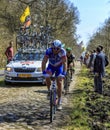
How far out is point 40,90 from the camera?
15.7 m

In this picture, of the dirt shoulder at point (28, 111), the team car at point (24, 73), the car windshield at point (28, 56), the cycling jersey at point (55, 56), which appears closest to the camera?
the dirt shoulder at point (28, 111)

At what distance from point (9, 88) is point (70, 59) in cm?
295

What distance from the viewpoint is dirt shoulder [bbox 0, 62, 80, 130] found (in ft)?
29.3

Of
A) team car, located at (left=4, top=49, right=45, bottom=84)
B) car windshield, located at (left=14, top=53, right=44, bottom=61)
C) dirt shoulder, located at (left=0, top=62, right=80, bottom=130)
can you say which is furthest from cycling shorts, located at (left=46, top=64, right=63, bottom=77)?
car windshield, located at (left=14, top=53, right=44, bottom=61)

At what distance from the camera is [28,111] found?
35.1 feet

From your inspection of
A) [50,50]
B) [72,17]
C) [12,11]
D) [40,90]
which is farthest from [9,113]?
[72,17]

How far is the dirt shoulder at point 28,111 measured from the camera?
29.3 feet

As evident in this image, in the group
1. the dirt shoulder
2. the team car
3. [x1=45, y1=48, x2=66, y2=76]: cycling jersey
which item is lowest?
the dirt shoulder

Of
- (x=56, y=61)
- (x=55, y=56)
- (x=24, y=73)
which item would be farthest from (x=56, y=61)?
(x=24, y=73)

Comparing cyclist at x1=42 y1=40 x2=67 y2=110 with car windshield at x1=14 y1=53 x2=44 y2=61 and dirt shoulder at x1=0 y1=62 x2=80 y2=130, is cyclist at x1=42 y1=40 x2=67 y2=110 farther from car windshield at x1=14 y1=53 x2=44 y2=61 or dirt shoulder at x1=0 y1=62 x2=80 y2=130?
car windshield at x1=14 y1=53 x2=44 y2=61

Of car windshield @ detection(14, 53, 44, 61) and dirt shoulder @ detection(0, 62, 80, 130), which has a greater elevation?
car windshield @ detection(14, 53, 44, 61)

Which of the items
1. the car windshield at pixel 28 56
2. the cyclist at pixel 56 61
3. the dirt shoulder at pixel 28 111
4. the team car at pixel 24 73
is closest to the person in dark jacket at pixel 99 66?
the dirt shoulder at pixel 28 111

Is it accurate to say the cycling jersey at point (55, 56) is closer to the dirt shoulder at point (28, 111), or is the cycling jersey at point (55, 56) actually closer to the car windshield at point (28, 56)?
the dirt shoulder at point (28, 111)

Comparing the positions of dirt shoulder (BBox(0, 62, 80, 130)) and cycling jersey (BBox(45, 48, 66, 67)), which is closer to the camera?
dirt shoulder (BBox(0, 62, 80, 130))
